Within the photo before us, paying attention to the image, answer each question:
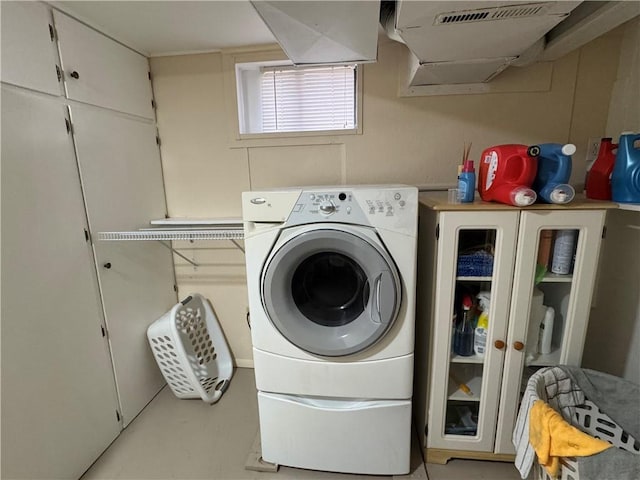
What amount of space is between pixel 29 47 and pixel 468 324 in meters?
2.23

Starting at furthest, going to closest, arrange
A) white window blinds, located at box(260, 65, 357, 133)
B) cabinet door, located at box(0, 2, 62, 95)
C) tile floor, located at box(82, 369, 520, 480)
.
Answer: white window blinds, located at box(260, 65, 357, 133) → tile floor, located at box(82, 369, 520, 480) → cabinet door, located at box(0, 2, 62, 95)

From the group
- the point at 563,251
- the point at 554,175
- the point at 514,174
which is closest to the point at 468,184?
the point at 514,174

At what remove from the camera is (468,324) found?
1.42 meters

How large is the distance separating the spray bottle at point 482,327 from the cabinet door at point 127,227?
1.86 m

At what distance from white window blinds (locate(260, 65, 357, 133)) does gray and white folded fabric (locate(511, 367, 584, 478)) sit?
161 centimetres

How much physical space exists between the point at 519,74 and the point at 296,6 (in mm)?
1384

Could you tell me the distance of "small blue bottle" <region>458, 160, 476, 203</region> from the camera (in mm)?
1293

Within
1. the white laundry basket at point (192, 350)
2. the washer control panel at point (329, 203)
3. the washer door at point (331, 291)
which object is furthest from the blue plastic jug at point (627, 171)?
the white laundry basket at point (192, 350)

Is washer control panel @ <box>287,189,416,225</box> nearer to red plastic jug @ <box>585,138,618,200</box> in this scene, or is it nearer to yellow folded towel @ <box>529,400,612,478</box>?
yellow folded towel @ <box>529,400,612,478</box>

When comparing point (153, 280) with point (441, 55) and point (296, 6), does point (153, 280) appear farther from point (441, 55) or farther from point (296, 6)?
point (441, 55)

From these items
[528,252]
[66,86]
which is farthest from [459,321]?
[66,86]

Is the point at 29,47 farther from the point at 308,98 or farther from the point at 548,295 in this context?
the point at 548,295

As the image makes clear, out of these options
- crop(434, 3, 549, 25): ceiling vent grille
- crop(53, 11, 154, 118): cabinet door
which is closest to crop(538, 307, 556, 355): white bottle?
crop(434, 3, 549, 25): ceiling vent grille

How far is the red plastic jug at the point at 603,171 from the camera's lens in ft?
4.46
